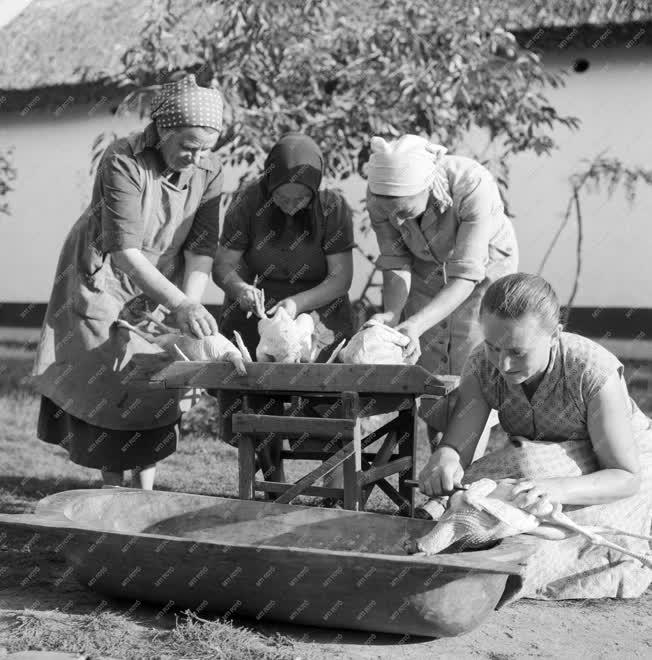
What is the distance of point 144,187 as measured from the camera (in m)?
4.77

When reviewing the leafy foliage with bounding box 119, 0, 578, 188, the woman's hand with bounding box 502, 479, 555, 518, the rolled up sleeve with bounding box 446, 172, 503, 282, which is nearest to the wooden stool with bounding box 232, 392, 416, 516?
the rolled up sleeve with bounding box 446, 172, 503, 282

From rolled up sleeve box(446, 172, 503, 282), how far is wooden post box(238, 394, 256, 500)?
3.44 ft

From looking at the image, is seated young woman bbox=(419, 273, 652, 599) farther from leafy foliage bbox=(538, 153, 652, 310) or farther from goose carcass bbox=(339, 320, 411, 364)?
leafy foliage bbox=(538, 153, 652, 310)

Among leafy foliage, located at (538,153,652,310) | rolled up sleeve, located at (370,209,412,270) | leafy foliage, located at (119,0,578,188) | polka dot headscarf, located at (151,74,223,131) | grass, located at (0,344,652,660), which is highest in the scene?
leafy foliage, located at (119,0,578,188)

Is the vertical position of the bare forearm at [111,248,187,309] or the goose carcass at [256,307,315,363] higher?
the bare forearm at [111,248,187,309]

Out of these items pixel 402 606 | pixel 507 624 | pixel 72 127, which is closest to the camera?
pixel 402 606

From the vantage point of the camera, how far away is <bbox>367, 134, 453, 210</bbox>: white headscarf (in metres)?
4.32

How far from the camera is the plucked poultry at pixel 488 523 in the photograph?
329cm

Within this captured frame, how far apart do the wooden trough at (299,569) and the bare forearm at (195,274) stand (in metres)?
1.31

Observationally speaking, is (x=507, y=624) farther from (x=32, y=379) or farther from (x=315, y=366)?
(x=32, y=379)

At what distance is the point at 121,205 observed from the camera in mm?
4676

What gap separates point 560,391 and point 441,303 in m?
0.89

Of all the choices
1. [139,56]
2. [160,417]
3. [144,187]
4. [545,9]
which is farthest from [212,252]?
[545,9]

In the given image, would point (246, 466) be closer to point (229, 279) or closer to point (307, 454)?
point (307, 454)
